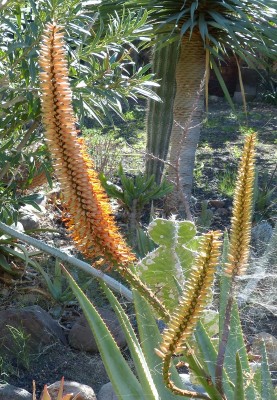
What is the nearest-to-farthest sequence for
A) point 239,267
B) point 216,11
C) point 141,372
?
point 239,267 < point 141,372 < point 216,11

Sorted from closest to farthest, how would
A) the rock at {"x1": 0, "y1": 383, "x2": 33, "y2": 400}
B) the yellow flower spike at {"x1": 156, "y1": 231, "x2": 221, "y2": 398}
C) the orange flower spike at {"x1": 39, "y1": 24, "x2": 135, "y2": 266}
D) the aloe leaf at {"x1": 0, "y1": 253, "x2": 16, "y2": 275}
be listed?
the yellow flower spike at {"x1": 156, "y1": 231, "x2": 221, "y2": 398}, the orange flower spike at {"x1": 39, "y1": 24, "x2": 135, "y2": 266}, the rock at {"x1": 0, "y1": 383, "x2": 33, "y2": 400}, the aloe leaf at {"x1": 0, "y1": 253, "x2": 16, "y2": 275}

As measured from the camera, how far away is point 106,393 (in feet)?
11.1

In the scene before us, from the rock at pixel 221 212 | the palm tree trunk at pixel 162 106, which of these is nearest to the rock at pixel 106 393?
the palm tree trunk at pixel 162 106

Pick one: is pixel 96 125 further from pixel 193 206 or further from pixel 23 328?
pixel 23 328

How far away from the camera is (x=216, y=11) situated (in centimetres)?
604

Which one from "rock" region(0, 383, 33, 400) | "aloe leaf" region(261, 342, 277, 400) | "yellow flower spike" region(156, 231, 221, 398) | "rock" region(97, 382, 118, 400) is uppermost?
"yellow flower spike" region(156, 231, 221, 398)

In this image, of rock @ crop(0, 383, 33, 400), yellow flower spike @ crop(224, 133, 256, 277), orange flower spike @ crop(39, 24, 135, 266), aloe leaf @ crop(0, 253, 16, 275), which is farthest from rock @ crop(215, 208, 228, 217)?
yellow flower spike @ crop(224, 133, 256, 277)

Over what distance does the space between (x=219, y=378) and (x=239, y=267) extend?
28 centimetres

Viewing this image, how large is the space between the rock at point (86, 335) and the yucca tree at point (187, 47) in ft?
6.99

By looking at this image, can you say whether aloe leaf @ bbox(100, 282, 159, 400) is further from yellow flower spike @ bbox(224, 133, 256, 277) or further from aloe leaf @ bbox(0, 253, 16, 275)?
aloe leaf @ bbox(0, 253, 16, 275)

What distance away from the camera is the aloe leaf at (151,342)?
175 cm

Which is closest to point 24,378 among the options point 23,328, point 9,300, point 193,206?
point 23,328

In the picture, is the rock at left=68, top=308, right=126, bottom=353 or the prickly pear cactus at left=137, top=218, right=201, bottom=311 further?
the rock at left=68, top=308, right=126, bottom=353

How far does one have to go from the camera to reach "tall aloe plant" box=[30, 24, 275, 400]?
1.07m
